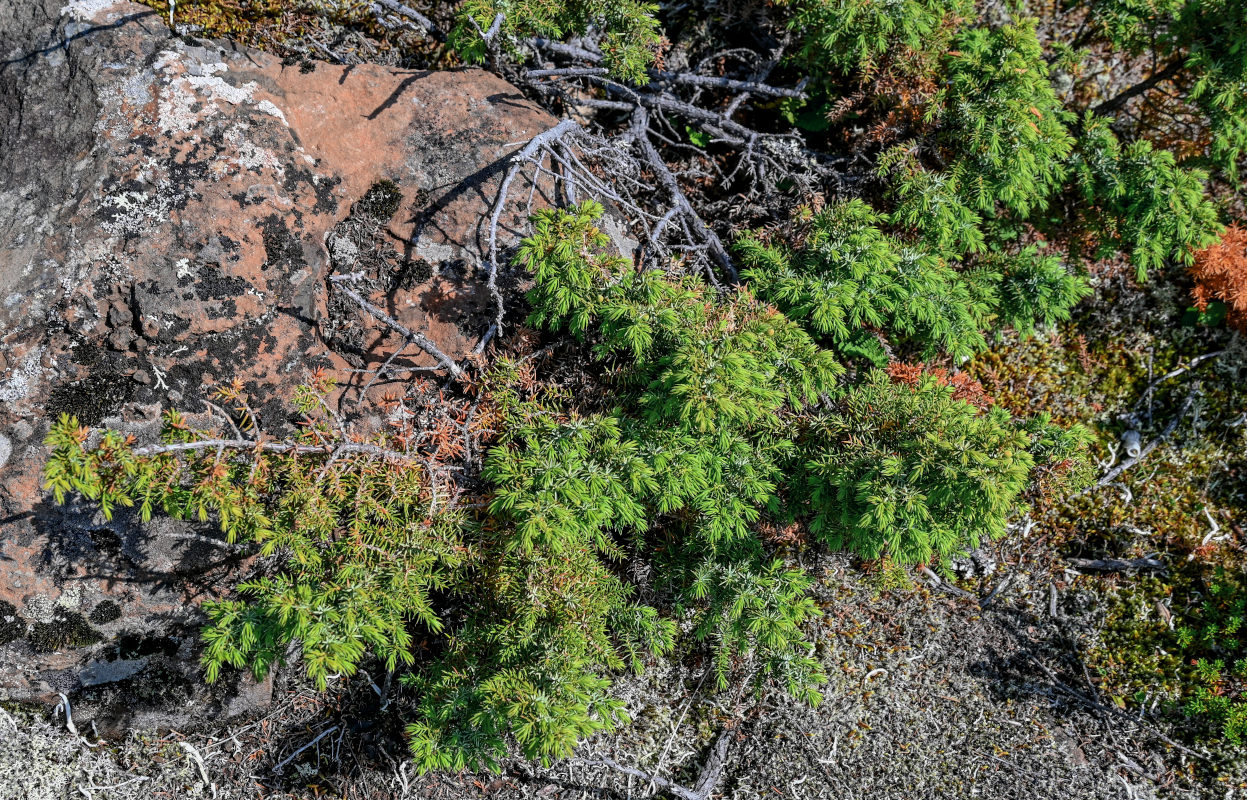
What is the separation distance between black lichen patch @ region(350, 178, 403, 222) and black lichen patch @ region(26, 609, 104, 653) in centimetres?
255

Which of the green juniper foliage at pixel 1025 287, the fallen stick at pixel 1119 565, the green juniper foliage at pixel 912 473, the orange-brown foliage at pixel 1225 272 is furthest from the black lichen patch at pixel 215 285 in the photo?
the orange-brown foliage at pixel 1225 272

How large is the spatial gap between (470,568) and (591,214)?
6.01ft

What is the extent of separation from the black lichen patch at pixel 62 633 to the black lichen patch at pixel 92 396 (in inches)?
40.9

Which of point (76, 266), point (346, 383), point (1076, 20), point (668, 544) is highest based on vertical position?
point (1076, 20)

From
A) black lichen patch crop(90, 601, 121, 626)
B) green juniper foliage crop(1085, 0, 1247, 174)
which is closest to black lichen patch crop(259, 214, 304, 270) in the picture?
black lichen patch crop(90, 601, 121, 626)

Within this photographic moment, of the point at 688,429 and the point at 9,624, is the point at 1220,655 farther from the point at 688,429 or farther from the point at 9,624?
the point at 9,624

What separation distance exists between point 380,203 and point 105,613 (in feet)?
8.45

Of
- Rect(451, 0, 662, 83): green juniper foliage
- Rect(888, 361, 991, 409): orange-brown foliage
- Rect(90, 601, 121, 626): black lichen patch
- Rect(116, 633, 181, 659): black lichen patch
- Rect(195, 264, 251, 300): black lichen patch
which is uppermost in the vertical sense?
Rect(451, 0, 662, 83): green juniper foliage

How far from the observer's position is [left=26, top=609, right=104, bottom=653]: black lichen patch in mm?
3674

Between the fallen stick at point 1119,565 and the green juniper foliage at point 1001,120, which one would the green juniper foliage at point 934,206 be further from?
the fallen stick at point 1119,565

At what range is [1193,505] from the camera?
4.95 m

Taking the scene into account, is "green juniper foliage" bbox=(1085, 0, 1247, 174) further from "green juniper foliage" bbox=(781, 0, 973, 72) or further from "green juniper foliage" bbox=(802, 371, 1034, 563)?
"green juniper foliage" bbox=(802, 371, 1034, 563)

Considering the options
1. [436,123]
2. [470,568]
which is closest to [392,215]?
[436,123]

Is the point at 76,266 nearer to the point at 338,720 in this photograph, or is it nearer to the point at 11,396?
the point at 11,396
